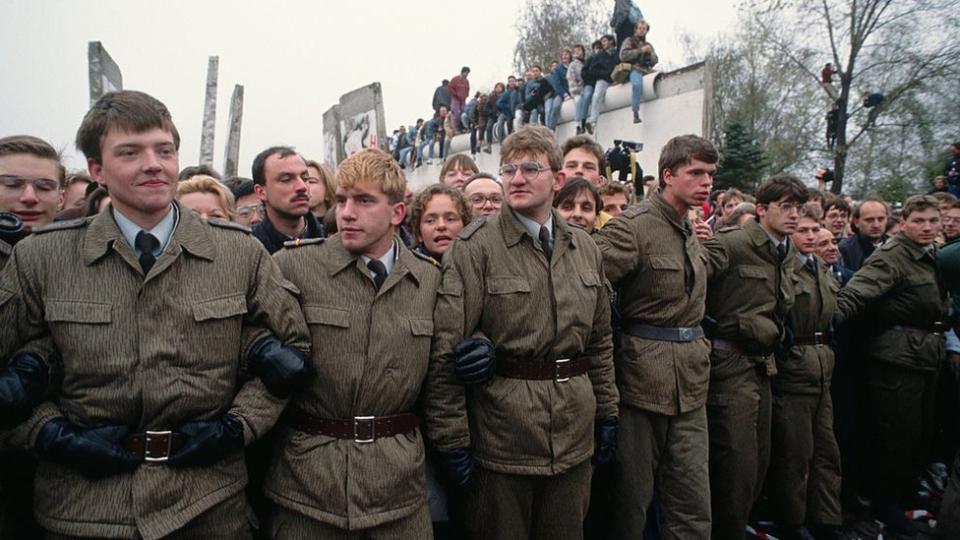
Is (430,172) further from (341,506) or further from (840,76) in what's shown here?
(341,506)

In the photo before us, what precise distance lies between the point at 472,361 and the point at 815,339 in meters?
2.92

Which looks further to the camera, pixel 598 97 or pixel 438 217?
pixel 598 97

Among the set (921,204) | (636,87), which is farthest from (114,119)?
(636,87)

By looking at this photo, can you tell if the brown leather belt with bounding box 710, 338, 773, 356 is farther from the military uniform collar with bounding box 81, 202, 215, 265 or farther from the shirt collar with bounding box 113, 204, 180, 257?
the shirt collar with bounding box 113, 204, 180, 257

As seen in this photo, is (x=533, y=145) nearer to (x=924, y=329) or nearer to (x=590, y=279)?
(x=590, y=279)

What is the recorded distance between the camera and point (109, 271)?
76.9 inches

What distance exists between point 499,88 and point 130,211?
17.1m

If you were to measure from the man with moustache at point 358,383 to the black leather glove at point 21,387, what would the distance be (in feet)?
2.68

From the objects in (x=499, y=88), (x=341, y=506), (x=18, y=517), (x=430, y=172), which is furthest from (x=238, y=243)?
(x=430, y=172)

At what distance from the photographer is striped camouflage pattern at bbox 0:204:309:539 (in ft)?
6.15

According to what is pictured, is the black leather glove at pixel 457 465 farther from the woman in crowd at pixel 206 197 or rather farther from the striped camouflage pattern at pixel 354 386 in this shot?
the woman in crowd at pixel 206 197

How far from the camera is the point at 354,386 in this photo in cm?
225

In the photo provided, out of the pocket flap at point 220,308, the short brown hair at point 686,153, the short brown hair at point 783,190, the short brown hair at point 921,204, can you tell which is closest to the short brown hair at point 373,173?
the pocket flap at point 220,308

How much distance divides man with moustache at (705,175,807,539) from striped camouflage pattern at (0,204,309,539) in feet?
9.20
